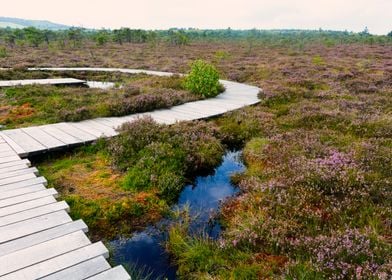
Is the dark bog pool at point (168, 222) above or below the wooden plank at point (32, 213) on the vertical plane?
below

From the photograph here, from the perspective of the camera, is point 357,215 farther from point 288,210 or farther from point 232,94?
point 232,94

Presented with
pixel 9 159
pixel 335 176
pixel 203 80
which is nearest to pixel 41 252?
pixel 9 159

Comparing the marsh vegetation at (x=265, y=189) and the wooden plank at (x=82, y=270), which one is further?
the marsh vegetation at (x=265, y=189)

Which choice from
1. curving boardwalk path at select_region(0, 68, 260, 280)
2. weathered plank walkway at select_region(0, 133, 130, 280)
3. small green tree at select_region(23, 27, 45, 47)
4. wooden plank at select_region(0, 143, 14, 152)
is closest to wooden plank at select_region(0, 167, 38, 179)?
curving boardwalk path at select_region(0, 68, 260, 280)

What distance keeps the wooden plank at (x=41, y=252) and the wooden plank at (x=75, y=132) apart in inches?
178

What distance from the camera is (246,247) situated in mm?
4961

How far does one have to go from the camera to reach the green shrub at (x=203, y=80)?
49.0 ft

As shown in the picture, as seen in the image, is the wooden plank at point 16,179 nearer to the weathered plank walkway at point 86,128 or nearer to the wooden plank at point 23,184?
the wooden plank at point 23,184

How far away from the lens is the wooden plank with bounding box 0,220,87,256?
4.29 metres

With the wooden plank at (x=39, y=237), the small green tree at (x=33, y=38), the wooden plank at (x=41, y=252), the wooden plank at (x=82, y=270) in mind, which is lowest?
the wooden plank at (x=39, y=237)

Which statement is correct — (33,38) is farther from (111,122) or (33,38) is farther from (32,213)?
(32,213)

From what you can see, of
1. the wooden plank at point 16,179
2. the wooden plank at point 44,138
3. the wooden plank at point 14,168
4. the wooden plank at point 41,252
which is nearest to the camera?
the wooden plank at point 41,252

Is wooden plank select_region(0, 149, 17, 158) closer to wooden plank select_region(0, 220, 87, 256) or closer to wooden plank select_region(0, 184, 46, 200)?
wooden plank select_region(0, 184, 46, 200)

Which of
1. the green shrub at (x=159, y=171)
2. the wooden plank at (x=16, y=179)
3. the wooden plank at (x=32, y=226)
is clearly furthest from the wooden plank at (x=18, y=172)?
the wooden plank at (x=32, y=226)
